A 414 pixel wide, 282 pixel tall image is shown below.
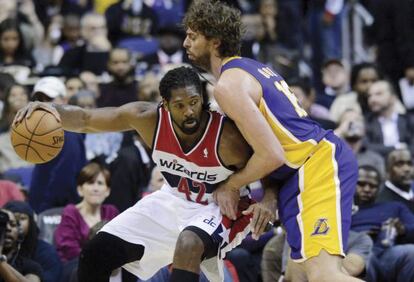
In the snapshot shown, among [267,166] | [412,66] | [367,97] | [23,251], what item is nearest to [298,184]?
[267,166]

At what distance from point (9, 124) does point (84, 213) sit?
1834 mm

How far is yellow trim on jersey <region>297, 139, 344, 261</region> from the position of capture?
607 centimetres

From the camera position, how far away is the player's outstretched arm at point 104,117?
6.39 meters

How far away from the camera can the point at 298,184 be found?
619cm

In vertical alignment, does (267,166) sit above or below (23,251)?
above

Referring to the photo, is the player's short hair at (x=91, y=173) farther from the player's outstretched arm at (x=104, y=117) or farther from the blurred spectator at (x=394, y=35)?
the blurred spectator at (x=394, y=35)

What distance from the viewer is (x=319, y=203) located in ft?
20.1

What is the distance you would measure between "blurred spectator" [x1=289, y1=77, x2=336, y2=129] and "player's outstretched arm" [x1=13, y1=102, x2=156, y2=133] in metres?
4.11

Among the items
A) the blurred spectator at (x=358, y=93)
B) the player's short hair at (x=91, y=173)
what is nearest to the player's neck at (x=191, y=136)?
the player's short hair at (x=91, y=173)

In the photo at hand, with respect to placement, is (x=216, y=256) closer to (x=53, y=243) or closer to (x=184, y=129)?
(x=184, y=129)

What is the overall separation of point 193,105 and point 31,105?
997 mm

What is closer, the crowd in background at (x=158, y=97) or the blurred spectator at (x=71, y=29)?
the crowd in background at (x=158, y=97)

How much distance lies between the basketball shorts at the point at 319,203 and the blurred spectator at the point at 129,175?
3087mm

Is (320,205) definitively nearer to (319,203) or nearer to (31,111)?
(319,203)
